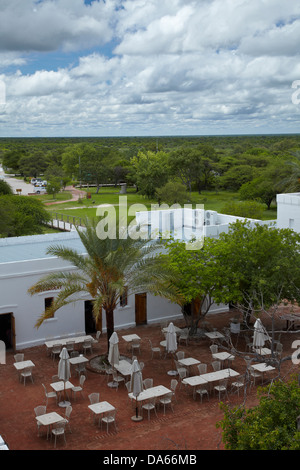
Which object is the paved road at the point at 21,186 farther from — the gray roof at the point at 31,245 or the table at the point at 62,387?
the table at the point at 62,387

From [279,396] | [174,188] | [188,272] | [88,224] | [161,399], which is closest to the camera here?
[279,396]

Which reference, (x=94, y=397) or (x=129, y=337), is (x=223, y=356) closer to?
(x=129, y=337)

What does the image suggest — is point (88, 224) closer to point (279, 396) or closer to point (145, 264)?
point (145, 264)

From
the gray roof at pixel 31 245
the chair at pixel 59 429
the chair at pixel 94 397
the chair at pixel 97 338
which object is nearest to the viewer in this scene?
the chair at pixel 59 429

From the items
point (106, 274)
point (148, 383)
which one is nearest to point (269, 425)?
point (148, 383)

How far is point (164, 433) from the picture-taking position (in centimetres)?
1371

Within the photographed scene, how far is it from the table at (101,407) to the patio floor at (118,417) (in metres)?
0.48

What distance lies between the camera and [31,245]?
23.2 metres

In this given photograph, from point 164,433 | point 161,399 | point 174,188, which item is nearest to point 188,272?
point 161,399

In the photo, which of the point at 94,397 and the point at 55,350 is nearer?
the point at 94,397

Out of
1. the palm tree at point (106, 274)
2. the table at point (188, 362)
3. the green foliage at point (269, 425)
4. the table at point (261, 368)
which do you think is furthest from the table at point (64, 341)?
the green foliage at point (269, 425)

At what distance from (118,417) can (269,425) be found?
19.8ft

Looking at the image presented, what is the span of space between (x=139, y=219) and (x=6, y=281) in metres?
10.5

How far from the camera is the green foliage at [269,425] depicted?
894 cm
